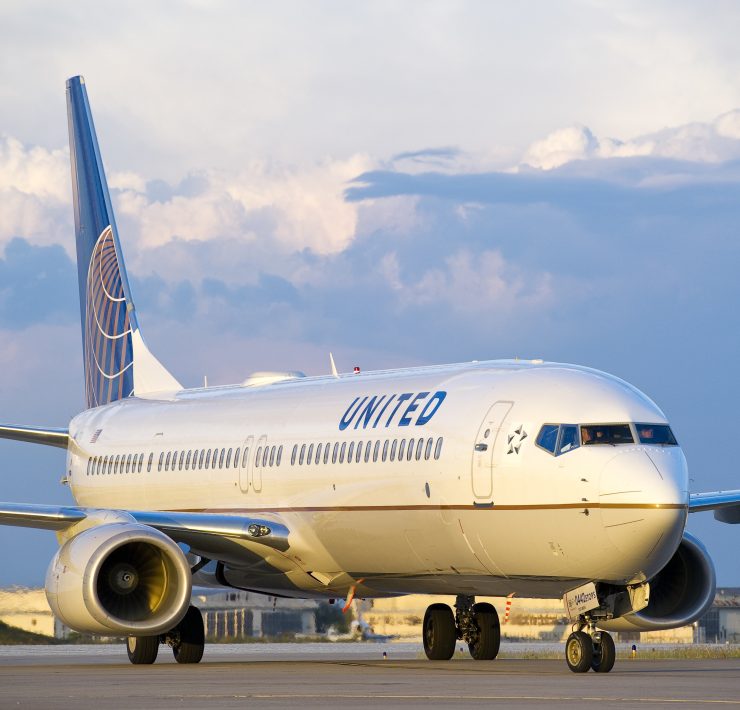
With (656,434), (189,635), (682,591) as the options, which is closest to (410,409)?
(656,434)

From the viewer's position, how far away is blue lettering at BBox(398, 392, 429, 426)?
940 inches

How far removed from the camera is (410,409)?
24.0m

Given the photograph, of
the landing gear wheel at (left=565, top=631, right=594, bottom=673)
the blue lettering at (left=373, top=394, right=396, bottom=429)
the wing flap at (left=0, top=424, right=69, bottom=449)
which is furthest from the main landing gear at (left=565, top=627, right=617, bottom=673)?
the wing flap at (left=0, top=424, right=69, bottom=449)

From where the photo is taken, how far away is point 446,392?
23.6m

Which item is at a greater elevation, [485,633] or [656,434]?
[656,434]

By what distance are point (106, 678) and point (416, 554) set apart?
15.7 ft

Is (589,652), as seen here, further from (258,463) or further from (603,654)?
(258,463)

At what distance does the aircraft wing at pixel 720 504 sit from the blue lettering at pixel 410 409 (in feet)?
16.4

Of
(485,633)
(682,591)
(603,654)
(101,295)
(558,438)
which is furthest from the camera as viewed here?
(101,295)

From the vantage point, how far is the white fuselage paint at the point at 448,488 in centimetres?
2028

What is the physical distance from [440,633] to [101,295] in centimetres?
1314

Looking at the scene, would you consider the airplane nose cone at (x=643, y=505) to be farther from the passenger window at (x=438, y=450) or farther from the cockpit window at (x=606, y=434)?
the passenger window at (x=438, y=450)

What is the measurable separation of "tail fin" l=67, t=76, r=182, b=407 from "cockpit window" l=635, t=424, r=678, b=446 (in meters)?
15.5

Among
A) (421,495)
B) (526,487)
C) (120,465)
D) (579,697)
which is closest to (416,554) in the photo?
(421,495)
